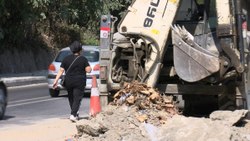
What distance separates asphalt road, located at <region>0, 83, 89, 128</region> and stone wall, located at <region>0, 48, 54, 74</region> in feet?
26.3

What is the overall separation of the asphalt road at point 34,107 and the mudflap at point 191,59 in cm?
473

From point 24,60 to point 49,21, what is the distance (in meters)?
4.15

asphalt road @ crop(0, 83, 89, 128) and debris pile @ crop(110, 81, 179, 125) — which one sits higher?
debris pile @ crop(110, 81, 179, 125)

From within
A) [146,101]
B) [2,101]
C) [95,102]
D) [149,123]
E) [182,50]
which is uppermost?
[182,50]

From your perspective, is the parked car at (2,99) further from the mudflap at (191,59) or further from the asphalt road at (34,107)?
the mudflap at (191,59)

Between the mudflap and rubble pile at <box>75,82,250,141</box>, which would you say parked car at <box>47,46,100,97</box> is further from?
the mudflap

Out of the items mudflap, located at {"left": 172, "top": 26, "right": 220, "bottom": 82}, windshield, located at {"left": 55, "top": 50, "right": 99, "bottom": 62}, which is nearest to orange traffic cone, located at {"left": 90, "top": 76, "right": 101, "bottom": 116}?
mudflap, located at {"left": 172, "top": 26, "right": 220, "bottom": 82}

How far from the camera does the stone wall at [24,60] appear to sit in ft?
100

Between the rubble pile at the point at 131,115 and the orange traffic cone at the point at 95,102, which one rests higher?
the rubble pile at the point at 131,115

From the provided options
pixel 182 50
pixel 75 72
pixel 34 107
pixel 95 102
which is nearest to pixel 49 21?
pixel 34 107

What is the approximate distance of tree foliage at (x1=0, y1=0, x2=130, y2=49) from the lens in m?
28.1

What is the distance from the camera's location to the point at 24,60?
32312mm

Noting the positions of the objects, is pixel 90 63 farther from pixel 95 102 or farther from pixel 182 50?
pixel 182 50

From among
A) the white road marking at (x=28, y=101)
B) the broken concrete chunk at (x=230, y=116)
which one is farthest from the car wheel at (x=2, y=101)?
the broken concrete chunk at (x=230, y=116)
